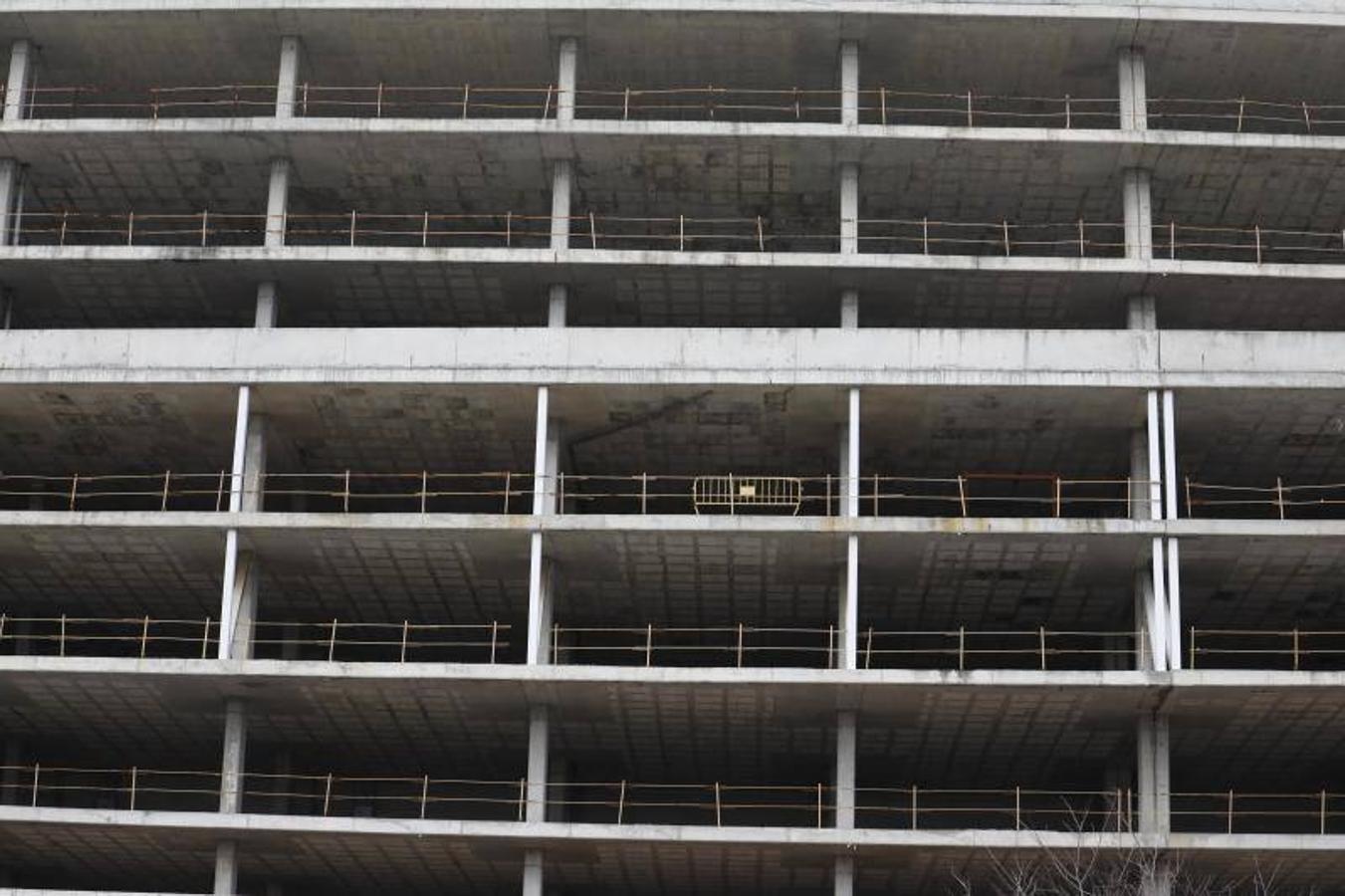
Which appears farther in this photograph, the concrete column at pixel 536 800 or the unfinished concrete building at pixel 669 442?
the unfinished concrete building at pixel 669 442

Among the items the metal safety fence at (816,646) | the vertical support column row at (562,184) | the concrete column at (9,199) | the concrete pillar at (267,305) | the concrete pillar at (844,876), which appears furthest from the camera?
the metal safety fence at (816,646)

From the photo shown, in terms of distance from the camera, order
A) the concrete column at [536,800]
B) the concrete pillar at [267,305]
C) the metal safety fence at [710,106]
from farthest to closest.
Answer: the metal safety fence at [710,106] < the concrete pillar at [267,305] < the concrete column at [536,800]

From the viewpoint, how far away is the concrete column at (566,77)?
3728 centimetres

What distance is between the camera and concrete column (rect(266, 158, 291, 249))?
122ft

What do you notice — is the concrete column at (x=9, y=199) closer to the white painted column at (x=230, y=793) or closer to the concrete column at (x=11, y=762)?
the concrete column at (x=11, y=762)

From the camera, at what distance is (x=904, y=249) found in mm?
40250

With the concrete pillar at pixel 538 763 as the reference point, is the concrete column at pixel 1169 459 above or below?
above

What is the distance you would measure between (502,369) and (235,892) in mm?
9715

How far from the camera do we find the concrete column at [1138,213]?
3691cm

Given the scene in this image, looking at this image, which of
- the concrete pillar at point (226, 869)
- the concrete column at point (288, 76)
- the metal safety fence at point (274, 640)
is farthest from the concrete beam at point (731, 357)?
the concrete pillar at point (226, 869)

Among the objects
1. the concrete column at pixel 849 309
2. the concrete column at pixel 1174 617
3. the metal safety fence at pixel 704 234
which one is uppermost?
the metal safety fence at pixel 704 234

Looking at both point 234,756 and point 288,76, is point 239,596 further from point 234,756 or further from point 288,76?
point 288,76

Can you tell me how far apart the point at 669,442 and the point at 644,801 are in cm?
716

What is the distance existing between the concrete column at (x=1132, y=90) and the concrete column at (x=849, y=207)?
473 centimetres
